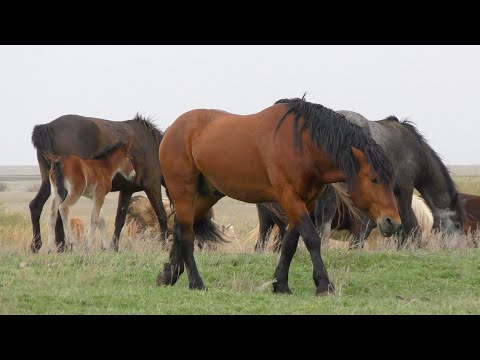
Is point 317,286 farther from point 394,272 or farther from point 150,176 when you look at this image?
point 150,176

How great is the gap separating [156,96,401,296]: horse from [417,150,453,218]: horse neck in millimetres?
5562

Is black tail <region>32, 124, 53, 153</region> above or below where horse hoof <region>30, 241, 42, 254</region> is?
above

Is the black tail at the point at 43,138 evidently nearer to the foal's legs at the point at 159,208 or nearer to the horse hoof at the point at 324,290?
the foal's legs at the point at 159,208

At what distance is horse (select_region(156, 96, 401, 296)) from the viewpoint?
959 cm

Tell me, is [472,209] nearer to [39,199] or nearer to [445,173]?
[445,173]

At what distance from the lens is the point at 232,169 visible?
33.7ft

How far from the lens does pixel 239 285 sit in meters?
10.2

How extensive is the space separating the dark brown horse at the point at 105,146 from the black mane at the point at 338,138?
18.5 feet

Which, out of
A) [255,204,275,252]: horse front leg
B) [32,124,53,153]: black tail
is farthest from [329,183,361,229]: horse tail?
[32,124,53,153]: black tail

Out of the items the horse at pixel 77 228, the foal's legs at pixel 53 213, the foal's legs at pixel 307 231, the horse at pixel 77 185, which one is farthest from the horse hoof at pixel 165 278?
the horse at pixel 77 228

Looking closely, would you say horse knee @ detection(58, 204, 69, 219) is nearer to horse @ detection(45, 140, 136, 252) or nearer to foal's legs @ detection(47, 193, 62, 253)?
horse @ detection(45, 140, 136, 252)

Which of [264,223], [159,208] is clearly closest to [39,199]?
[159,208]

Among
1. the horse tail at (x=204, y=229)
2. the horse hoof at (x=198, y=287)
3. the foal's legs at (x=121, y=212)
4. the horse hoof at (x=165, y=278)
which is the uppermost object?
the horse tail at (x=204, y=229)

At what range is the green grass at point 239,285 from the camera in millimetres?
8430
